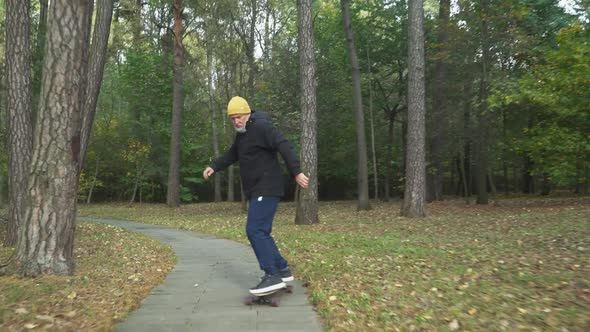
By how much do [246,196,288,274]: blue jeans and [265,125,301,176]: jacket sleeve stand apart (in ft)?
1.28

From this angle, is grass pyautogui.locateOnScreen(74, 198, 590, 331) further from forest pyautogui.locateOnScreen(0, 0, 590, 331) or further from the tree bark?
the tree bark

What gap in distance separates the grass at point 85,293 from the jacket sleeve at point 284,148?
2.08 metres

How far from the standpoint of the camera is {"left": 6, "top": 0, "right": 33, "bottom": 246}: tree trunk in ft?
27.8

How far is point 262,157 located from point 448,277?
9.24 ft

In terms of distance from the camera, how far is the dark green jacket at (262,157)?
15.7ft

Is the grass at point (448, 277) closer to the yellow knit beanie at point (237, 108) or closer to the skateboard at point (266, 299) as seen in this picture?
the skateboard at point (266, 299)

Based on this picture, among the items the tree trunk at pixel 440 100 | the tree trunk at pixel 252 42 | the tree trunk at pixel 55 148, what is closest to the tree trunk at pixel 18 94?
the tree trunk at pixel 55 148

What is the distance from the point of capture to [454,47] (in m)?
19.0

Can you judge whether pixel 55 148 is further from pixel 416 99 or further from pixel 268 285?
pixel 416 99

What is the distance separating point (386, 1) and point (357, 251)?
1969cm

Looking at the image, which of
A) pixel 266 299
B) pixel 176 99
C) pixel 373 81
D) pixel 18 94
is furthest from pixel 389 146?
pixel 266 299

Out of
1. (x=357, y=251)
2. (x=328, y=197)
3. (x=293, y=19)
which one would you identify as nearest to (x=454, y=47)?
(x=293, y=19)

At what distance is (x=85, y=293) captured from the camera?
4.84 meters

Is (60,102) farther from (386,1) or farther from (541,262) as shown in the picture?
(386,1)
